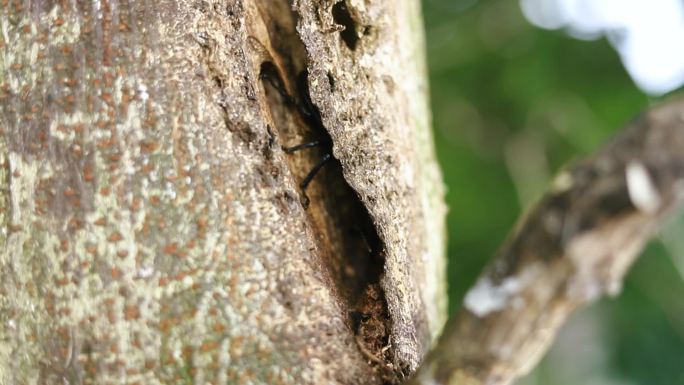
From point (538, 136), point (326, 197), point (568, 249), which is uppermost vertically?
point (568, 249)

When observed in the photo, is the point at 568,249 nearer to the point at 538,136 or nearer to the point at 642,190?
the point at 642,190

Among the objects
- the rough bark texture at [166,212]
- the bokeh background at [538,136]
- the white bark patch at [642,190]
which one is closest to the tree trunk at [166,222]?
the rough bark texture at [166,212]

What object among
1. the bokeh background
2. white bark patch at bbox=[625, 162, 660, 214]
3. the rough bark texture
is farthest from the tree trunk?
the bokeh background

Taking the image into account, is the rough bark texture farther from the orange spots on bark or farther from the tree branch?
the tree branch

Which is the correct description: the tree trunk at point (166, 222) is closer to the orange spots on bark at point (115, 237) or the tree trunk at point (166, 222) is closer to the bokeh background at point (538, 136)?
the orange spots on bark at point (115, 237)

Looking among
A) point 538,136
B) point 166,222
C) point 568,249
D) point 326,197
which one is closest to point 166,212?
point 166,222

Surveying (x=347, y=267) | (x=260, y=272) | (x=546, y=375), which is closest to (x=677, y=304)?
(x=546, y=375)
